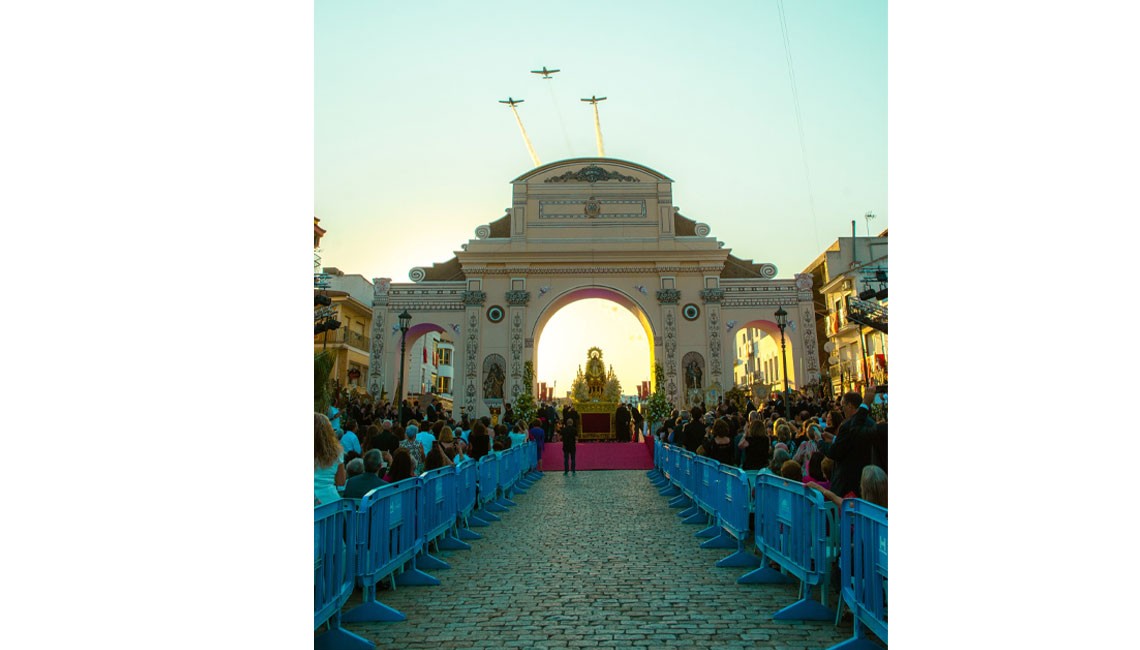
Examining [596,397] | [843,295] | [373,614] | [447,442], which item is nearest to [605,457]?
[596,397]

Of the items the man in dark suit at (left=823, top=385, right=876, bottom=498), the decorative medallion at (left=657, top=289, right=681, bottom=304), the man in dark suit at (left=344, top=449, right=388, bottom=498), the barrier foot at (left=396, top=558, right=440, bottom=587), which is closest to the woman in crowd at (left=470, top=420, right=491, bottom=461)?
the man in dark suit at (left=344, top=449, right=388, bottom=498)

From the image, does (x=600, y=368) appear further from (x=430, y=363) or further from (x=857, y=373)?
(x=430, y=363)

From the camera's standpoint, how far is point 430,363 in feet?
214

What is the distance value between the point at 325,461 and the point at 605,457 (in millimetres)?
18281

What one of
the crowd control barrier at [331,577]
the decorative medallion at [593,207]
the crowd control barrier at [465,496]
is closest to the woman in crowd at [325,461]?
the crowd control barrier at [331,577]

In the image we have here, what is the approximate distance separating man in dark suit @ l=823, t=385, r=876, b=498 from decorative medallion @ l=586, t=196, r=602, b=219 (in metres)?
30.0

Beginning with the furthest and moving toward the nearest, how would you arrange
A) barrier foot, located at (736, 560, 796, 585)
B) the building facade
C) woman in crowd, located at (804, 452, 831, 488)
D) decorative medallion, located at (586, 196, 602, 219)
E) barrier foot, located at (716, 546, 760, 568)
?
the building facade → decorative medallion, located at (586, 196, 602, 219) → barrier foot, located at (716, 546, 760, 568) → woman in crowd, located at (804, 452, 831, 488) → barrier foot, located at (736, 560, 796, 585)

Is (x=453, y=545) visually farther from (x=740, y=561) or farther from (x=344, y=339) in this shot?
(x=344, y=339)

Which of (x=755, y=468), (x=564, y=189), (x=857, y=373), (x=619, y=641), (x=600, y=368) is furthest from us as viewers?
(x=857, y=373)

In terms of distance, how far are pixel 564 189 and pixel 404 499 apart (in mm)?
29894

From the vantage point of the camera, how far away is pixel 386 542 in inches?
234

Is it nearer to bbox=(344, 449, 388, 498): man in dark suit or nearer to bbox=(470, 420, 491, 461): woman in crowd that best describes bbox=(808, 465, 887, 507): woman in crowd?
bbox=(344, 449, 388, 498): man in dark suit

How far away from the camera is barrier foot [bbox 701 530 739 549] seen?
8.35m
